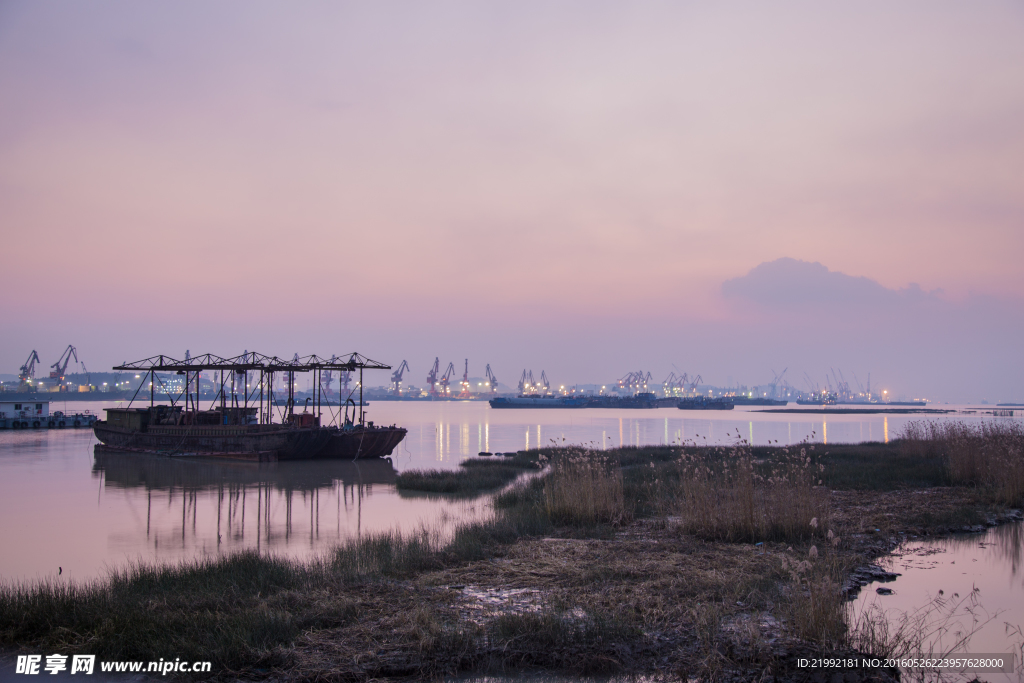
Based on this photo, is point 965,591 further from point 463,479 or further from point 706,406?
point 706,406

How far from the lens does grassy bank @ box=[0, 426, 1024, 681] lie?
20.7 feet

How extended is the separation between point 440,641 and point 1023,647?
624cm

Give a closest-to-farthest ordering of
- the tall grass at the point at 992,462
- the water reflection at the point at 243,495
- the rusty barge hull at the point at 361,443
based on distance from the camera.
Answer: the tall grass at the point at 992,462, the water reflection at the point at 243,495, the rusty barge hull at the point at 361,443

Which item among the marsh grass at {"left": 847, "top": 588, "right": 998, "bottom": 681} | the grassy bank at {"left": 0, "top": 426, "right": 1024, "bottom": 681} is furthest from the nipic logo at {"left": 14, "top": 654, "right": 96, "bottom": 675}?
the marsh grass at {"left": 847, "top": 588, "right": 998, "bottom": 681}

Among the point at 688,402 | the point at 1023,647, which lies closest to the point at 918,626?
the point at 1023,647

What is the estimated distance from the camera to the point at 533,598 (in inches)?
322

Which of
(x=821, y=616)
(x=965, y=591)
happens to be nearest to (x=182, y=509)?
(x=821, y=616)

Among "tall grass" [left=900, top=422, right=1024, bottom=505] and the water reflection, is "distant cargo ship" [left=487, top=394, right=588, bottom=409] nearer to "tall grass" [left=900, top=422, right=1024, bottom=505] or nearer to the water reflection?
the water reflection

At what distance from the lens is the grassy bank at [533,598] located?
630 centimetres

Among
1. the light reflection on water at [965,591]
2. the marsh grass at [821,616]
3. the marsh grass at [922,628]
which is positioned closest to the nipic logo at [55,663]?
the marsh grass at [821,616]

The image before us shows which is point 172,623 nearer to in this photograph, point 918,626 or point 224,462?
point 918,626

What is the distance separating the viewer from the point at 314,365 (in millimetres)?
38000

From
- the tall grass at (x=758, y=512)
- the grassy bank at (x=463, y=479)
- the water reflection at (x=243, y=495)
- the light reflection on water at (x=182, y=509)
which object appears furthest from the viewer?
the grassy bank at (x=463, y=479)

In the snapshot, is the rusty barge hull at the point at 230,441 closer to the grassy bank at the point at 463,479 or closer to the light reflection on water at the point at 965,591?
the grassy bank at the point at 463,479
